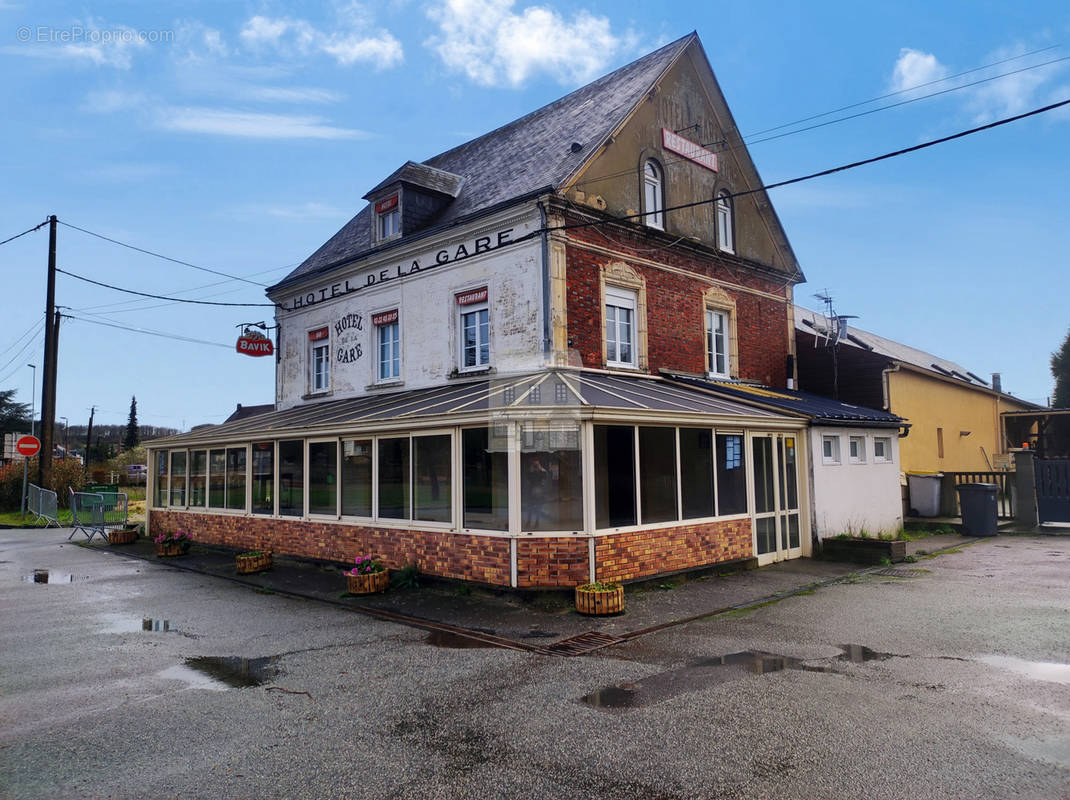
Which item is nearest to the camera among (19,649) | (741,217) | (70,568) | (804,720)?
(804,720)

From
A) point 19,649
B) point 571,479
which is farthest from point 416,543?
point 19,649

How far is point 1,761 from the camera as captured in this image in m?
4.84

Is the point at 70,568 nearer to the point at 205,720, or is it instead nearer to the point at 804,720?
the point at 205,720

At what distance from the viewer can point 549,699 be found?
5.91 m

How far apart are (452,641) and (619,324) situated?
26.5 ft

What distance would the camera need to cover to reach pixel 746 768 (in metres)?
4.50

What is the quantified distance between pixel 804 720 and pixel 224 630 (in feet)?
22.3

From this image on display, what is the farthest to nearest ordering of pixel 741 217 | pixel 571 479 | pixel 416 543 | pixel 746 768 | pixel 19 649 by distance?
1. pixel 741 217
2. pixel 416 543
3. pixel 571 479
4. pixel 19 649
5. pixel 746 768

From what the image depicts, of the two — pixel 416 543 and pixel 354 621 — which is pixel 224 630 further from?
pixel 416 543

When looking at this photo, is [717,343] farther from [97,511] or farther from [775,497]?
[97,511]

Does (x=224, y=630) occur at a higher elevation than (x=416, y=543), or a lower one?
lower

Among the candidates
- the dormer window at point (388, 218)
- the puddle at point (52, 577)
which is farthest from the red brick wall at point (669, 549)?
the puddle at point (52, 577)

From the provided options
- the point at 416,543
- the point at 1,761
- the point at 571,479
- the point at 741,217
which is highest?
the point at 741,217

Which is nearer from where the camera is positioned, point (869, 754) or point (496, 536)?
point (869, 754)
